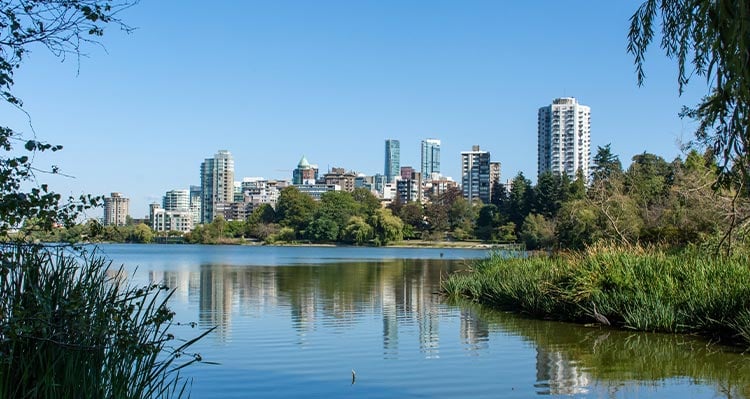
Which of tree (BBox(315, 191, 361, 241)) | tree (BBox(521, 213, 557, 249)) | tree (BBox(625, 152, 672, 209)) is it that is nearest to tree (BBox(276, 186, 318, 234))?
tree (BBox(315, 191, 361, 241))

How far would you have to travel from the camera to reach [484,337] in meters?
15.7

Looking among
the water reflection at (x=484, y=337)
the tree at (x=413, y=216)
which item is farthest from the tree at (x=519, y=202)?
the water reflection at (x=484, y=337)

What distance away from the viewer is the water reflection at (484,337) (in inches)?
452

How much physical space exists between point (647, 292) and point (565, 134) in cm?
18272

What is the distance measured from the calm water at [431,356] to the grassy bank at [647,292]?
1.75 feet

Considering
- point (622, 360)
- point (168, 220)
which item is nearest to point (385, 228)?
point (622, 360)

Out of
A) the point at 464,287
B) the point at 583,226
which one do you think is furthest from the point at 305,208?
the point at 464,287

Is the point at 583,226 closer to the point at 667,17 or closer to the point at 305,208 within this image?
the point at 667,17

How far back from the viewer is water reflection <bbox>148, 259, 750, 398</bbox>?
11.5m

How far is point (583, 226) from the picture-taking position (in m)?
37.5

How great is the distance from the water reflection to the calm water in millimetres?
27

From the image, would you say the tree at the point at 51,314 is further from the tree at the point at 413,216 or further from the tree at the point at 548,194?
the tree at the point at 413,216

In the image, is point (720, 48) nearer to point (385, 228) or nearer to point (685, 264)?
point (685, 264)

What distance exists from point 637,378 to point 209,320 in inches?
400
